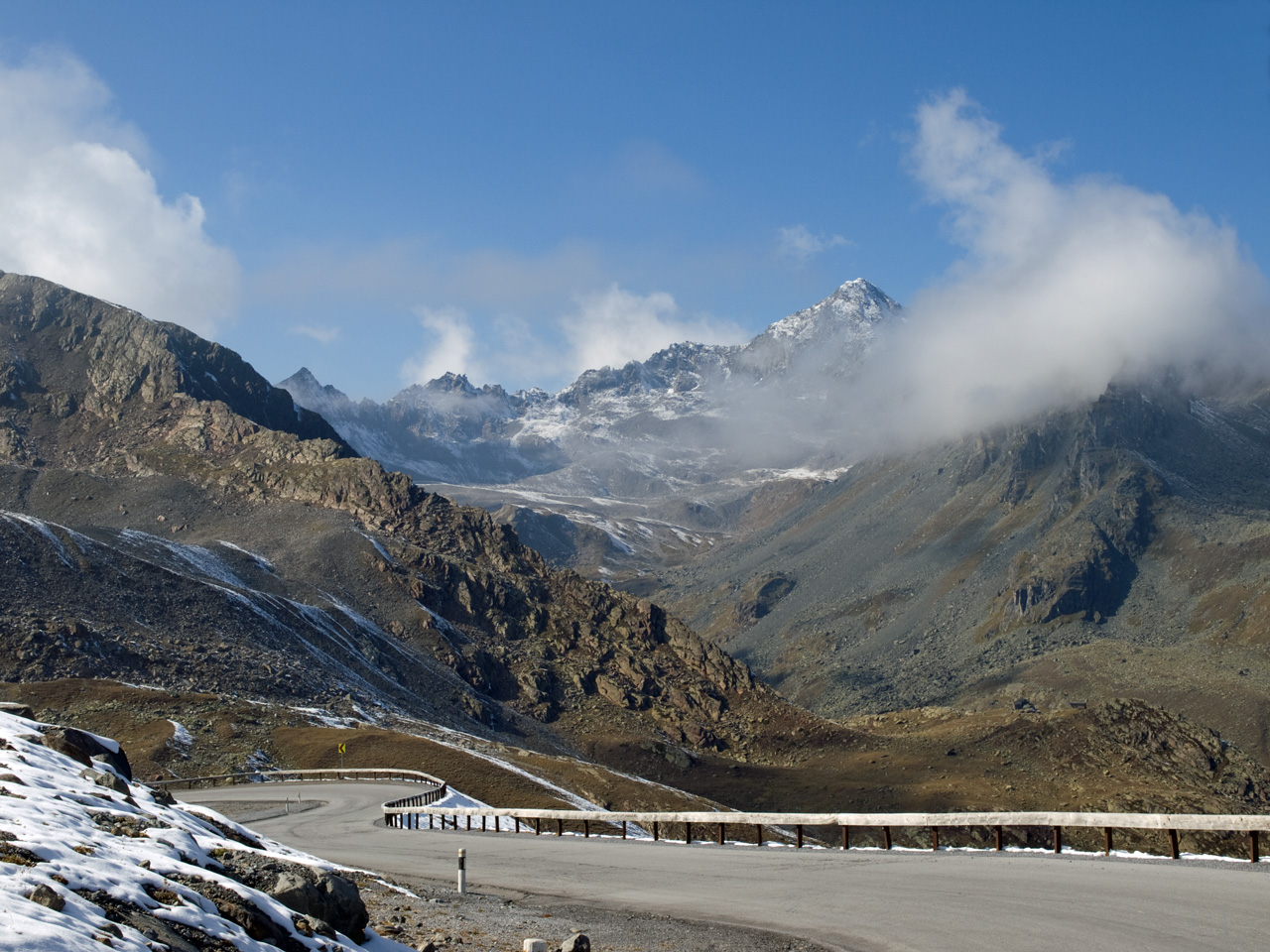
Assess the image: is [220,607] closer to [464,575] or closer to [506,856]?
[464,575]

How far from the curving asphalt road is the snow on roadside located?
7560 millimetres

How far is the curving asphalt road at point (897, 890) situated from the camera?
49.9 feet

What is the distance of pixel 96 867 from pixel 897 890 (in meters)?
14.4

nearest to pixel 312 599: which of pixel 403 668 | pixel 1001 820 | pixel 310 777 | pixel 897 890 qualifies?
pixel 403 668

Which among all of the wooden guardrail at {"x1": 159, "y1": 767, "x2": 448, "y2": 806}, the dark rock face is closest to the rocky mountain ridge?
the wooden guardrail at {"x1": 159, "y1": 767, "x2": 448, "y2": 806}

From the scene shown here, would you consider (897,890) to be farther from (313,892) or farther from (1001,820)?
(313,892)

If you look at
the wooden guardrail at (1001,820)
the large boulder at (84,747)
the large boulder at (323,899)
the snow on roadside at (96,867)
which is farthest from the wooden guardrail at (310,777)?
the large boulder at (323,899)

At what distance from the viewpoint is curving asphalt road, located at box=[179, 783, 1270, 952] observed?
15.2 meters

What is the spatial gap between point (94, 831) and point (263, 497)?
161899 mm

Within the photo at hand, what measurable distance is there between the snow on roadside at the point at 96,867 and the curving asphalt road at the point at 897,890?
7560 mm

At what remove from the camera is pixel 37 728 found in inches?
830

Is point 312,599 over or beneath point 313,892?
over

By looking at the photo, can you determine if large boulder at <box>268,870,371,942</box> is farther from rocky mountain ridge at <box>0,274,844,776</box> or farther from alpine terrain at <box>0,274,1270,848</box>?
rocky mountain ridge at <box>0,274,844,776</box>

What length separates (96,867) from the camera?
12398 millimetres
